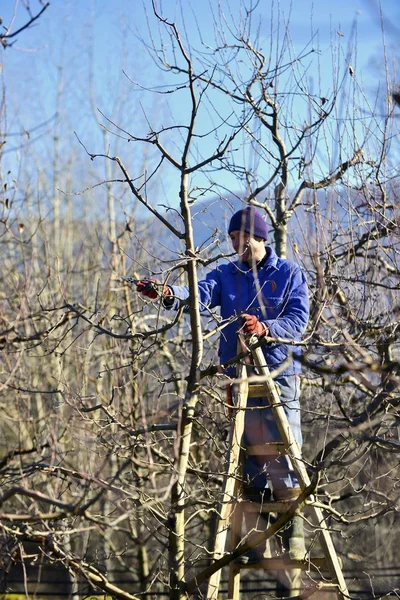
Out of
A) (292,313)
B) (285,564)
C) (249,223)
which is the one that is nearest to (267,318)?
(292,313)

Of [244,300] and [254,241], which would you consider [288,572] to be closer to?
[244,300]

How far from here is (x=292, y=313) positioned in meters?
4.78

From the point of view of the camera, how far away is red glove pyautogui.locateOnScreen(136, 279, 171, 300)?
174 inches

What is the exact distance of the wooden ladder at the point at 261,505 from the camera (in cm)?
454

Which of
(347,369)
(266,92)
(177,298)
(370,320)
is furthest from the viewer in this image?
(266,92)

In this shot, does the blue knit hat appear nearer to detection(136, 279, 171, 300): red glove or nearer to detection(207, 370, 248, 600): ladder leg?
detection(136, 279, 171, 300): red glove

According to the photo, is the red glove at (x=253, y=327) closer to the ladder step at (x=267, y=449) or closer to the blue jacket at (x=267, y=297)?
the blue jacket at (x=267, y=297)

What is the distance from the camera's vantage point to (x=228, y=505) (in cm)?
465

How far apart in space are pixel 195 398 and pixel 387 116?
2.29m

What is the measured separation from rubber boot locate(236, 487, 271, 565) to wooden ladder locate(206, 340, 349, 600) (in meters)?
0.03

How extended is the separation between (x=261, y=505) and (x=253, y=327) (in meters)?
0.98

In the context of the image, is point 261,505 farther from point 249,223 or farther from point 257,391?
point 249,223

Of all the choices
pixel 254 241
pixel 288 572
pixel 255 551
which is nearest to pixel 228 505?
pixel 255 551

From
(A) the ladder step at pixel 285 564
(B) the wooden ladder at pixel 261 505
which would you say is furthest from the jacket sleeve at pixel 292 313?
(A) the ladder step at pixel 285 564
